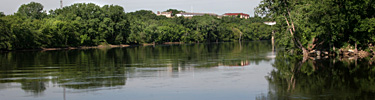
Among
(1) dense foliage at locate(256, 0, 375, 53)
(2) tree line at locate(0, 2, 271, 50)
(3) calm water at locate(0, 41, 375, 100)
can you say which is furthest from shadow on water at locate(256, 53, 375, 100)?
(2) tree line at locate(0, 2, 271, 50)

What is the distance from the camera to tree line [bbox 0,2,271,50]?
8306 cm

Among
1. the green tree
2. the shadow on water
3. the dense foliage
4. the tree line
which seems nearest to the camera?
the shadow on water

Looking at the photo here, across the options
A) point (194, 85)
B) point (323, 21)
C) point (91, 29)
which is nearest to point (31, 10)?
point (91, 29)

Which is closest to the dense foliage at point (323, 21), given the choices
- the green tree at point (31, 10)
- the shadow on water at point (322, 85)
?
the shadow on water at point (322, 85)

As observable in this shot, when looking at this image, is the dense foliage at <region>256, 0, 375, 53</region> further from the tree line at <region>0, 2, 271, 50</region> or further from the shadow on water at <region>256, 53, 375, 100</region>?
the shadow on water at <region>256, 53, 375, 100</region>

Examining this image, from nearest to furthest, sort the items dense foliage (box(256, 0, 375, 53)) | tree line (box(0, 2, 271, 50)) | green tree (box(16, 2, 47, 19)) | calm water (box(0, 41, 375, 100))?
calm water (box(0, 41, 375, 100)) < dense foliage (box(256, 0, 375, 53)) < tree line (box(0, 2, 271, 50)) < green tree (box(16, 2, 47, 19))

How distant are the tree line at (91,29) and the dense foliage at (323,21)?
9.18 metres

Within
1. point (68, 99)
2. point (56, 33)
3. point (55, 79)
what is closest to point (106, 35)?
point (56, 33)

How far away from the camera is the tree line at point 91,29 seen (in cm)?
8306

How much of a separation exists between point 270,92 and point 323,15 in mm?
27524

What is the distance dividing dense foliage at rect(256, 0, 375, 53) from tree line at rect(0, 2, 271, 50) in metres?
9.18

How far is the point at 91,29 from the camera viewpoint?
109 meters

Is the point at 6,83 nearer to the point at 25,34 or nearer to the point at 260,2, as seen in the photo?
the point at 260,2

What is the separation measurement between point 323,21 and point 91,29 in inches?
2967
